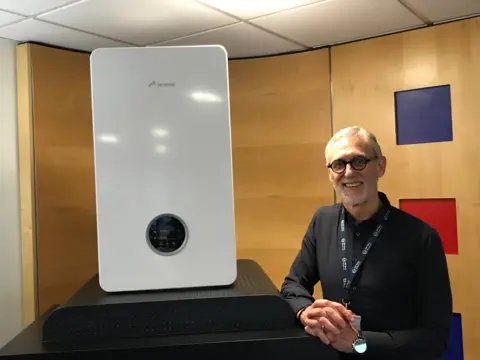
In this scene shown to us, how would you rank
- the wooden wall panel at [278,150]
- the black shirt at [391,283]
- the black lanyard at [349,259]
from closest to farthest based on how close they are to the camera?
the black shirt at [391,283] < the black lanyard at [349,259] < the wooden wall panel at [278,150]

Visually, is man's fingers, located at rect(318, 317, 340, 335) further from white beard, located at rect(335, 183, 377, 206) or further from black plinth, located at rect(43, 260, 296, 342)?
white beard, located at rect(335, 183, 377, 206)

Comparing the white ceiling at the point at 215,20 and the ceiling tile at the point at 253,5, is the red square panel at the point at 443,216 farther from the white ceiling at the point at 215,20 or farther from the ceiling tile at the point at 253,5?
the ceiling tile at the point at 253,5

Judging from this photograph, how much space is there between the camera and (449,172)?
5.76 feet

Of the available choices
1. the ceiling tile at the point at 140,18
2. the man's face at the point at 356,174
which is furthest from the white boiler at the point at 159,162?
the ceiling tile at the point at 140,18

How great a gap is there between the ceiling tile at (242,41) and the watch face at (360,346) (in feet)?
3.69

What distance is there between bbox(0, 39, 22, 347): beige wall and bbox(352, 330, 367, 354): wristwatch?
132 cm

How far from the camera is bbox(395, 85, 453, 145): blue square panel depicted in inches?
69.9

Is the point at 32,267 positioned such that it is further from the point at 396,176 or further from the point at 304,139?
the point at 396,176

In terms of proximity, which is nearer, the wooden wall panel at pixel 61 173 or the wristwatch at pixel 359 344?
the wristwatch at pixel 359 344

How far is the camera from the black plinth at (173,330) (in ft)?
2.41

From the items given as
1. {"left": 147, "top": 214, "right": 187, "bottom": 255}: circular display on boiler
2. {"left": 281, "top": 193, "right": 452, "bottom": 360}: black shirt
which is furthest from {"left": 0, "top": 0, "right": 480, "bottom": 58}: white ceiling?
{"left": 147, "top": 214, "right": 187, "bottom": 255}: circular display on boiler

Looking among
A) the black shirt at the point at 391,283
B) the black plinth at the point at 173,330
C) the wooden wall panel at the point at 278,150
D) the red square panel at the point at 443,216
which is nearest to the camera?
the black plinth at the point at 173,330

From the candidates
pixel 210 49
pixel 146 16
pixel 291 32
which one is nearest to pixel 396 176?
pixel 291 32

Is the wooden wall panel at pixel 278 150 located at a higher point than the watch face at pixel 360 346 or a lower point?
higher
